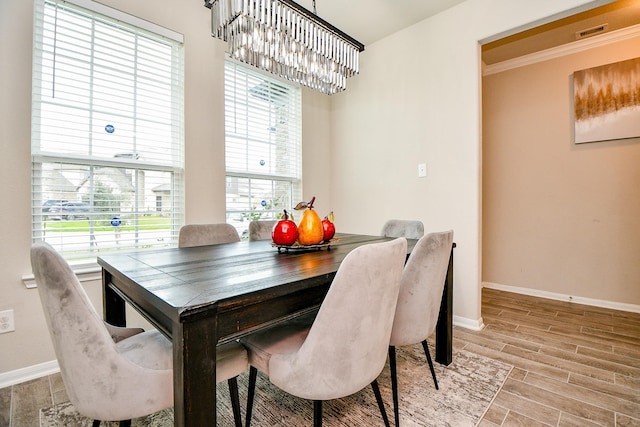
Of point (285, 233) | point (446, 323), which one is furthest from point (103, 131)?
point (446, 323)

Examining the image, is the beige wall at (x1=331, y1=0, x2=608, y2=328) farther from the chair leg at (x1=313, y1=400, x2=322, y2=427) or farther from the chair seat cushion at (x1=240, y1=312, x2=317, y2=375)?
the chair leg at (x1=313, y1=400, x2=322, y2=427)

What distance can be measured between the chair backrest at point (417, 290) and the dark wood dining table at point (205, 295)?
36 cm

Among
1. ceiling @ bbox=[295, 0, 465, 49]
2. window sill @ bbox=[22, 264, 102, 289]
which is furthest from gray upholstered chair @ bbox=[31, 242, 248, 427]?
ceiling @ bbox=[295, 0, 465, 49]

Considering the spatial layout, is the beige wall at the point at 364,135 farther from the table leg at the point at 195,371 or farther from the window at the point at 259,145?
the table leg at the point at 195,371

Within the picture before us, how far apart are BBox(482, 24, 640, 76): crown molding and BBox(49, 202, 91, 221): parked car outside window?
14.6ft

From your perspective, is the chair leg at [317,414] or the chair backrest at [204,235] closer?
the chair leg at [317,414]

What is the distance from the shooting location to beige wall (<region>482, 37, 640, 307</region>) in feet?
9.46

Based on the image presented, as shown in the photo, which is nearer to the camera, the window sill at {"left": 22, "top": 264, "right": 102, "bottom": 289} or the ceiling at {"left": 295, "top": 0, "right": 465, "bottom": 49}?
the window sill at {"left": 22, "top": 264, "right": 102, "bottom": 289}

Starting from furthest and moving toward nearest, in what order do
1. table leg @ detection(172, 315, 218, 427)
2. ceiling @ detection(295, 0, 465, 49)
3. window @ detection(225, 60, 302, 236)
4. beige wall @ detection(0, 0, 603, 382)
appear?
window @ detection(225, 60, 302, 236) < ceiling @ detection(295, 0, 465, 49) < beige wall @ detection(0, 0, 603, 382) < table leg @ detection(172, 315, 218, 427)

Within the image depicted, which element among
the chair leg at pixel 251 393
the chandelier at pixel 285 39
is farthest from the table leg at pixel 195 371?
the chandelier at pixel 285 39

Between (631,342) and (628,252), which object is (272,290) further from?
(628,252)

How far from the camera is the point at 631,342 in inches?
86.2

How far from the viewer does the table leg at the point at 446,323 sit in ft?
6.06

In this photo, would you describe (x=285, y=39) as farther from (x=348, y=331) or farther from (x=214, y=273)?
(x=348, y=331)
